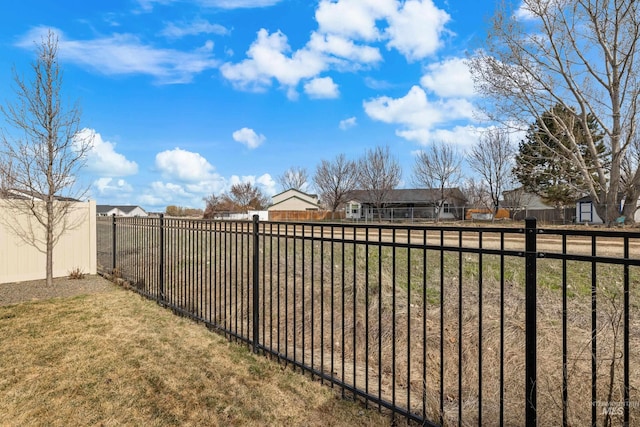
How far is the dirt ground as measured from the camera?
20.0ft

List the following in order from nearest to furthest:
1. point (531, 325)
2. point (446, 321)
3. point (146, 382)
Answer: point (531, 325)
point (146, 382)
point (446, 321)

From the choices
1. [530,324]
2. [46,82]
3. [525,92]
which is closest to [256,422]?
[530,324]

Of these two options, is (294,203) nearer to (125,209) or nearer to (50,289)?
(125,209)

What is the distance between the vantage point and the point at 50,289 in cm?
672

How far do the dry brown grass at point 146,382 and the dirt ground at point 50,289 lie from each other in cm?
174

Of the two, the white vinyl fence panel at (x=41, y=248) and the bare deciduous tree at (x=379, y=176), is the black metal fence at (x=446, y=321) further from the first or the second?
the bare deciduous tree at (x=379, y=176)

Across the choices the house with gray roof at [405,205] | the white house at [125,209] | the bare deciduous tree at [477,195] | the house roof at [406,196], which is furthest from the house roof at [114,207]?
the bare deciduous tree at [477,195]

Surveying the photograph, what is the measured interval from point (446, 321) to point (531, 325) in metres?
2.42

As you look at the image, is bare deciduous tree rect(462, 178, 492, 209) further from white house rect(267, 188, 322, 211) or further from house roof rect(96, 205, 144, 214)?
house roof rect(96, 205, 144, 214)

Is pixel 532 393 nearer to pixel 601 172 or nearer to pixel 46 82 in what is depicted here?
pixel 46 82

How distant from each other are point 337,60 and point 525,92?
12580mm

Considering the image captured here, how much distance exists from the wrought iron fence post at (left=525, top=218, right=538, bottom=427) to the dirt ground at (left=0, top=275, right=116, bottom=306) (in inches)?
283

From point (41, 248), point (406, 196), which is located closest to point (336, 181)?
point (406, 196)

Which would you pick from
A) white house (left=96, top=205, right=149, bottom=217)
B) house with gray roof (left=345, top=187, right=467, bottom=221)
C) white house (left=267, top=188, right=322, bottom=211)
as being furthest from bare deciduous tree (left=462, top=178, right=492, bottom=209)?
white house (left=96, top=205, right=149, bottom=217)
